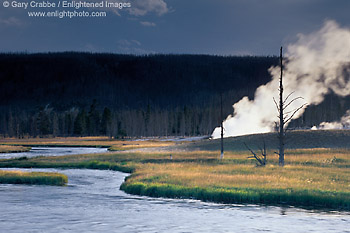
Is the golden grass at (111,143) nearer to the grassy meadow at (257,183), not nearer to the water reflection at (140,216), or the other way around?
the grassy meadow at (257,183)

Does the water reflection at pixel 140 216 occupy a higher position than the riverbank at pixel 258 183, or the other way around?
the riverbank at pixel 258 183

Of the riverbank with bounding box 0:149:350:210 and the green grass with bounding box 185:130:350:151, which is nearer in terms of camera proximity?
the riverbank with bounding box 0:149:350:210

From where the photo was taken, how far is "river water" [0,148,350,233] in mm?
24109

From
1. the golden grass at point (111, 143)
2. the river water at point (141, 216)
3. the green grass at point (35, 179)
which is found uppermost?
the golden grass at point (111, 143)

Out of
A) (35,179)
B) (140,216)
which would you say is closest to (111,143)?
(35,179)

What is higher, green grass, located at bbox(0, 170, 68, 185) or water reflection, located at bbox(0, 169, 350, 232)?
green grass, located at bbox(0, 170, 68, 185)

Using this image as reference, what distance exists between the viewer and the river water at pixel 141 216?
2411 cm

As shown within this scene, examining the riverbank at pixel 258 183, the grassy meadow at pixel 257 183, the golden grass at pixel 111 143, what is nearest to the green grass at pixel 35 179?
the riverbank at pixel 258 183

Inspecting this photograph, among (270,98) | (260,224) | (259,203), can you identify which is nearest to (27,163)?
(259,203)

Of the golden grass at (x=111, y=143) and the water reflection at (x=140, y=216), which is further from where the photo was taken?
the golden grass at (x=111, y=143)

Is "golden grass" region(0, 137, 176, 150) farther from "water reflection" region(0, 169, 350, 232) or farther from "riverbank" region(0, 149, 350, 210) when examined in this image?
"water reflection" region(0, 169, 350, 232)

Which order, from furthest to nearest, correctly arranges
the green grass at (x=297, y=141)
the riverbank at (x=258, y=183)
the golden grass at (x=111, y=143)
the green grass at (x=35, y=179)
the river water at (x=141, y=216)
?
1. the golden grass at (x=111, y=143)
2. the green grass at (x=297, y=141)
3. the green grass at (x=35, y=179)
4. the riverbank at (x=258, y=183)
5. the river water at (x=141, y=216)

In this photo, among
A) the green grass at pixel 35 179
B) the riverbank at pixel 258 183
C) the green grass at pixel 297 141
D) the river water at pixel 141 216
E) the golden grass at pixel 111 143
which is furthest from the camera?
the golden grass at pixel 111 143

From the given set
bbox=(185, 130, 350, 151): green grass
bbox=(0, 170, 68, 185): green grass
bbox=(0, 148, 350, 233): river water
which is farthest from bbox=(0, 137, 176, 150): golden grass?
bbox=(0, 148, 350, 233): river water
